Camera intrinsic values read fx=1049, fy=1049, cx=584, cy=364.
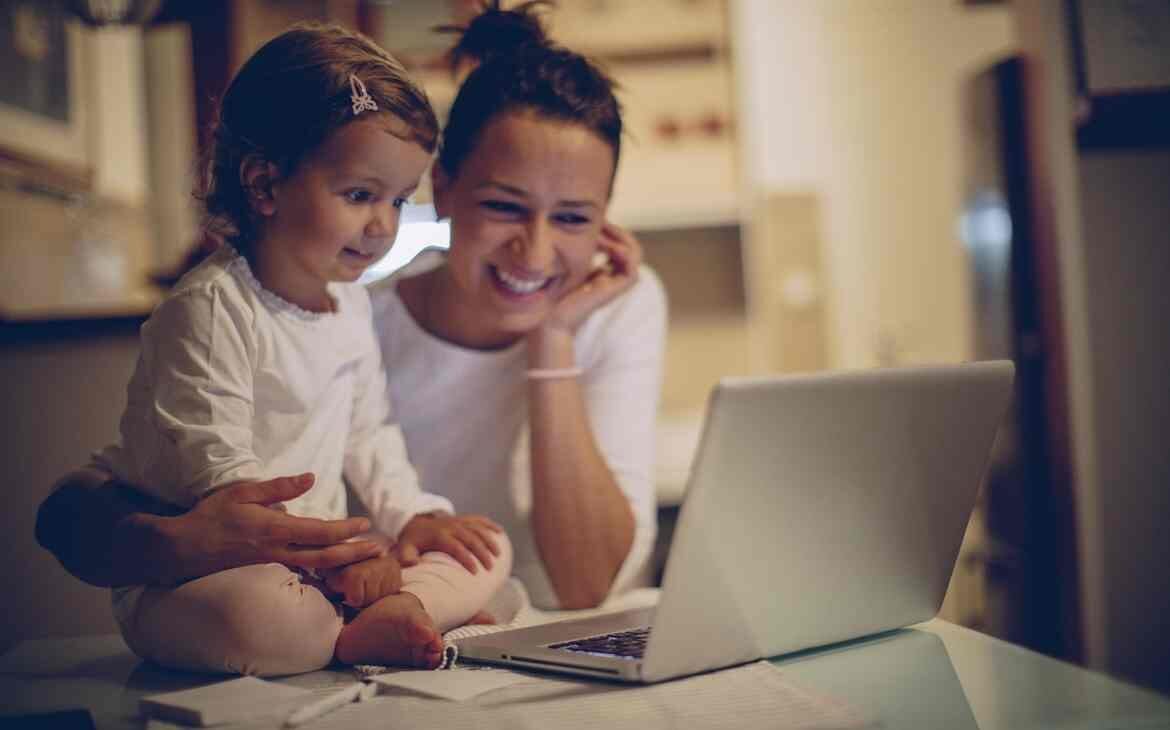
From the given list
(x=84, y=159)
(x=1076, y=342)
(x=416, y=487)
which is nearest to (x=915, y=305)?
(x=1076, y=342)

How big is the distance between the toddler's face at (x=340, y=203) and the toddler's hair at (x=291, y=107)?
0.4 inches

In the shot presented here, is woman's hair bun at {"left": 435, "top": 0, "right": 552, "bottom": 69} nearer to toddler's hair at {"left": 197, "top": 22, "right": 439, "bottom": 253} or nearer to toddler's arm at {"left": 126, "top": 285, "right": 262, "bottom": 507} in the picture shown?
toddler's hair at {"left": 197, "top": 22, "right": 439, "bottom": 253}

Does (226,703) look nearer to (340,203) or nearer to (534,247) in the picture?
(340,203)

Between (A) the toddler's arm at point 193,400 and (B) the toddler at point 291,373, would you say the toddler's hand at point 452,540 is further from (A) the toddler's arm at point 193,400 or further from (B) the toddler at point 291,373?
(A) the toddler's arm at point 193,400

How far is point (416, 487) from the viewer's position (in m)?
1.08

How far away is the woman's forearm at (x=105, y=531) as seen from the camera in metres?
0.77

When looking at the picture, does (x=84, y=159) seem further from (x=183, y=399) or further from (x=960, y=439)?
(x=960, y=439)

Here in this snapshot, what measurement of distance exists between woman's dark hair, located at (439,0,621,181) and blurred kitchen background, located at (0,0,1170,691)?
0.43ft

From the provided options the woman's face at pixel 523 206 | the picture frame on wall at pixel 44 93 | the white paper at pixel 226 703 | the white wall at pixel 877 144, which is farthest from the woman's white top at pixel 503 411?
the white wall at pixel 877 144

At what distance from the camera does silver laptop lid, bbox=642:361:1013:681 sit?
647 millimetres

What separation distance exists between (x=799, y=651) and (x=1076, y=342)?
1115 millimetres

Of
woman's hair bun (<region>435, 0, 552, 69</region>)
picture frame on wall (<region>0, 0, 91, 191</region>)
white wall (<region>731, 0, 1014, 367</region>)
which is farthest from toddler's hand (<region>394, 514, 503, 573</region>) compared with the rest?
white wall (<region>731, 0, 1014, 367</region>)

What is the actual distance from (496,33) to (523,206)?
0.76ft

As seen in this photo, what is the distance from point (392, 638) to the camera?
0.78 meters
